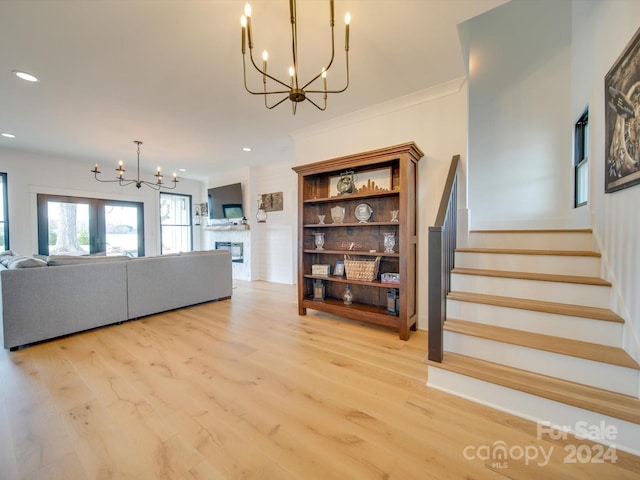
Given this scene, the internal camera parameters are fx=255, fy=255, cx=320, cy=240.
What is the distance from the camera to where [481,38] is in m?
3.27

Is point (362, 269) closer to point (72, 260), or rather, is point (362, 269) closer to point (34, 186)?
point (72, 260)

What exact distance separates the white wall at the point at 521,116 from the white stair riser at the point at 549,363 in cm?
233

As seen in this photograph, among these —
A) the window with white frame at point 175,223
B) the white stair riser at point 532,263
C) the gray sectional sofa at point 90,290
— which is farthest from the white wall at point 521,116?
the window with white frame at point 175,223

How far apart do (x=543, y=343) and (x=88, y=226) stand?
761 centimetres

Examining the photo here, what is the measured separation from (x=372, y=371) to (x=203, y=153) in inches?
191

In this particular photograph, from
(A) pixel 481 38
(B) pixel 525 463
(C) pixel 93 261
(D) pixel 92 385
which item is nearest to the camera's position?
(B) pixel 525 463

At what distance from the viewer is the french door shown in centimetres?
502

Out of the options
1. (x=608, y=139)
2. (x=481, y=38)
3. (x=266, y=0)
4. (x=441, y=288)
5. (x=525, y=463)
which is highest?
(x=481, y=38)

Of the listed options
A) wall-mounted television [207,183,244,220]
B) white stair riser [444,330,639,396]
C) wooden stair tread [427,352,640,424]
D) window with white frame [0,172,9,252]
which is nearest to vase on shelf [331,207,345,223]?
white stair riser [444,330,639,396]

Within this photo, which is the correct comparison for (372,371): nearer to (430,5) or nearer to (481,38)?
(430,5)

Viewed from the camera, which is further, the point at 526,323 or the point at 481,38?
the point at 481,38

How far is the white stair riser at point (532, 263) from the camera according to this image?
185cm

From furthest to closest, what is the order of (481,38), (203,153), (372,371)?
(203,153)
(481,38)
(372,371)

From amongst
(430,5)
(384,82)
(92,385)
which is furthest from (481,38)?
(92,385)
